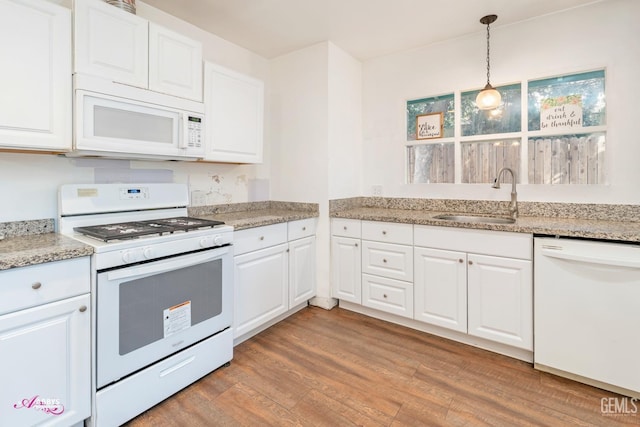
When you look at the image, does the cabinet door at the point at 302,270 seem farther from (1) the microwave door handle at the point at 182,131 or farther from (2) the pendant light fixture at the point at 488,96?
(2) the pendant light fixture at the point at 488,96

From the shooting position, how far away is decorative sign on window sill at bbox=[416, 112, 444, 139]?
2.93 metres

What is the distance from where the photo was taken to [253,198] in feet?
10.2

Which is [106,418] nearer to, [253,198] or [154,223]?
[154,223]

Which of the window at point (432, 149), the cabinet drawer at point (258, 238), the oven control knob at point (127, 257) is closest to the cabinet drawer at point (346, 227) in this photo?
the cabinet drawer at point (258, 238)

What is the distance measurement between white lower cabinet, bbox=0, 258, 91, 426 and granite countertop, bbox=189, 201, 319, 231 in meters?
0.94

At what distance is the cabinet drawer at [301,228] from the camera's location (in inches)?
106

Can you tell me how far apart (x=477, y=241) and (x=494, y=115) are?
116 cm

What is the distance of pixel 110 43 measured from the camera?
69.3 inches

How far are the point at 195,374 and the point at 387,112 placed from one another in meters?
2.70

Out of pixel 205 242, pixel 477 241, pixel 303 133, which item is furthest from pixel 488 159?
pixel 205 242

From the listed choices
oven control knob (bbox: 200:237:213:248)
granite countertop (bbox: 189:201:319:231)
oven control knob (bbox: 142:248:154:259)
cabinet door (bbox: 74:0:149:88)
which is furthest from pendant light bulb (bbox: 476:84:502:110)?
oven control knob (bbox: 142:248:154:259)

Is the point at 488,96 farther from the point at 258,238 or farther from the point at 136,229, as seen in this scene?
the point at 136,229

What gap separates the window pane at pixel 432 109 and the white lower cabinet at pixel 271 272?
4.25 ft

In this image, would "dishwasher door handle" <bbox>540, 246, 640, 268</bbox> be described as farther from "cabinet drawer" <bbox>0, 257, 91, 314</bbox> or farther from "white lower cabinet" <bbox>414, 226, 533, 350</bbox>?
"cabinet drawer" <bbox>0, 257, 91, 314</bbox>
